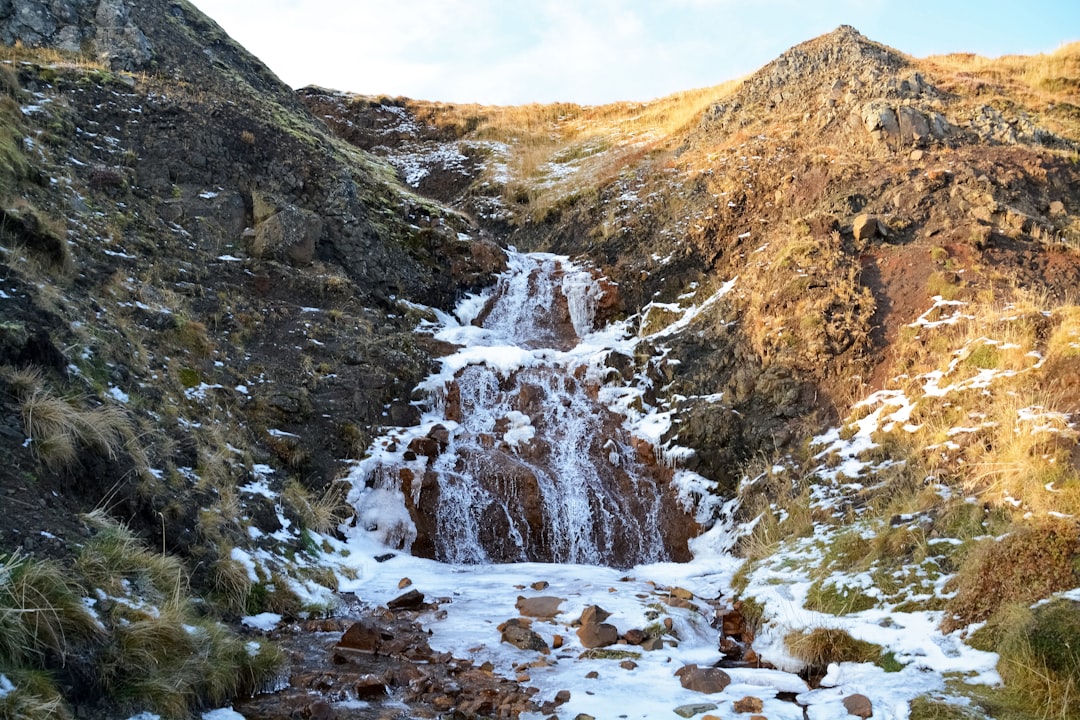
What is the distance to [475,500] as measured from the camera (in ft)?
37.3

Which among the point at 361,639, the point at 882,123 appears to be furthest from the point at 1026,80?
the point at 361,639

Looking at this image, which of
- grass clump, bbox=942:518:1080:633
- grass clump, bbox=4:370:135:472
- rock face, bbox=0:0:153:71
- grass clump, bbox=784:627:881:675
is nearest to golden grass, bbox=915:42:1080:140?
grass clump, bbox=942:518:1080:633

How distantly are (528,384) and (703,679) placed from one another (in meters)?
8.70

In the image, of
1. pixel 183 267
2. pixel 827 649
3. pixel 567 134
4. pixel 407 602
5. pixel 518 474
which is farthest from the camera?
pixel 567 134

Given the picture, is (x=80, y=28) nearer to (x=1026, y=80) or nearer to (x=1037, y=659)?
(x=1037, y=659)

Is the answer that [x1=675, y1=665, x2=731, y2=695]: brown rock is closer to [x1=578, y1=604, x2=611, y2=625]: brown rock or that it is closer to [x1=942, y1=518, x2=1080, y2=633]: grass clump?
[x1=578, y1=604, x2=611, y2=625]: brown rock

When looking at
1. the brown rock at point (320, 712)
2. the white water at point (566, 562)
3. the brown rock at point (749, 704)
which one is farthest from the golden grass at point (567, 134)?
the brown rock at point (320, 712)

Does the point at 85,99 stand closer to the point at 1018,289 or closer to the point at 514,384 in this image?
the point at 514,384

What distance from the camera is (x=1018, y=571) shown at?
19.0 feet

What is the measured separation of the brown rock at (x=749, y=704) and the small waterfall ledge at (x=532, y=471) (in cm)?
524

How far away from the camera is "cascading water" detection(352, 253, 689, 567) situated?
1090cm

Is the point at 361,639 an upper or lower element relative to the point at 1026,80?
lower

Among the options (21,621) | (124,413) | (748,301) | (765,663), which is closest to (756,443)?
(748,301)

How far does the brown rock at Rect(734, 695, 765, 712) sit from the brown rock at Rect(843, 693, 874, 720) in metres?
0.62
